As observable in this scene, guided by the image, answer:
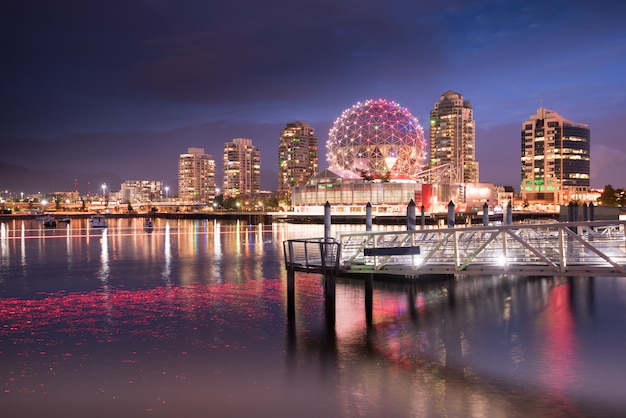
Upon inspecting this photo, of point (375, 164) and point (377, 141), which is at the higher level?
point (377, 141)

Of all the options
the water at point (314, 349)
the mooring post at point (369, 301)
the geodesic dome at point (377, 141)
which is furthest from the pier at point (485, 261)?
the geodesic dome at point (377, 141)

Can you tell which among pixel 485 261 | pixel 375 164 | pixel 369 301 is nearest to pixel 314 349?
pixel 369 301

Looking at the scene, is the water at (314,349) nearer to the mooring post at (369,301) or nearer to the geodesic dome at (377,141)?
the mooring post at (369,301)

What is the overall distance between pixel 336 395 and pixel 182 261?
33265 millimetres

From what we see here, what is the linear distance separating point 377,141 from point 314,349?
105152 millimetres

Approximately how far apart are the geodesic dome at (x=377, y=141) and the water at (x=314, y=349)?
89.7m

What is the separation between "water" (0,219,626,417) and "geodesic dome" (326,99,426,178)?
8970 centimetres

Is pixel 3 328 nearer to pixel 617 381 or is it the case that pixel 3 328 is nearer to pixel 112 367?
pixel 112 367

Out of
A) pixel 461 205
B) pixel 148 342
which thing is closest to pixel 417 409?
pixel 148 342

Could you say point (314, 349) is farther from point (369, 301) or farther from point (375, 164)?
point (375, 164)

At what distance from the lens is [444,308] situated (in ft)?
84.0

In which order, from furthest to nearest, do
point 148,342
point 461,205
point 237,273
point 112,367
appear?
point 461,205 < point 237,273 < point 148,342 < point 112,367

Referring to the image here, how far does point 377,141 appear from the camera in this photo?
399 feet

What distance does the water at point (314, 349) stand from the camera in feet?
47.3
